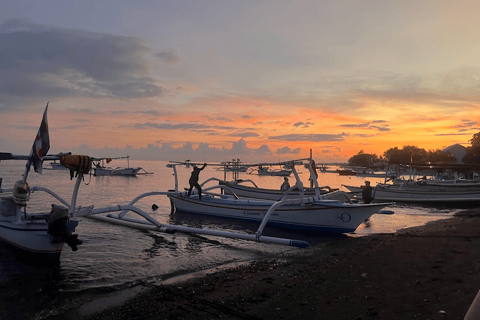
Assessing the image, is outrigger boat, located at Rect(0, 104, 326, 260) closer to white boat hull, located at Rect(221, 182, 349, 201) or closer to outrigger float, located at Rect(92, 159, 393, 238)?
outrigger float, located at Rect(92, 159, 393, 238)

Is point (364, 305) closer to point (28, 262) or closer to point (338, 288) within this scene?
point (338, 288)

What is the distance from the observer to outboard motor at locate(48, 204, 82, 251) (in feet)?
32.8

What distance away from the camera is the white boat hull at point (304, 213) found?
15.4 meters

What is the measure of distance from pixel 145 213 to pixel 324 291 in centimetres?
969

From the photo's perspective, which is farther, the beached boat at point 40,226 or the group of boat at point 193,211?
the group of boat at point 193,211

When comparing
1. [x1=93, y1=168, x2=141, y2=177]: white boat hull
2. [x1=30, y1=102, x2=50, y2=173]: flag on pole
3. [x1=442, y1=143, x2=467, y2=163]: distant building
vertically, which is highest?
[x1=442, y1=143, x2=467, y2=163]: distant building

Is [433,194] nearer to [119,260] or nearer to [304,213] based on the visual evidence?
[304,213]

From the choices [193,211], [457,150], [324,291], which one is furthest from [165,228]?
[457,150]

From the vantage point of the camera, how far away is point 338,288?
25.5ft

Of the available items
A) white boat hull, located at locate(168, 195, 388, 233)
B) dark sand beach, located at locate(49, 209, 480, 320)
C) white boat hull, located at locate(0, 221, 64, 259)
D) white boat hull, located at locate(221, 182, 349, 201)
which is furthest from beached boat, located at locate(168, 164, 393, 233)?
white boat hull, located at locate(0, 221, 64, 259)

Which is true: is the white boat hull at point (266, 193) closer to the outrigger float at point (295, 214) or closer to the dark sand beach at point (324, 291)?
the outrigger float at point (295, 214)

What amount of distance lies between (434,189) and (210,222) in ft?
78.8

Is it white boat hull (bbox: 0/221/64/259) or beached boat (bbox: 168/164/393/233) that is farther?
beached boat (bbox: 168/164/393/233)

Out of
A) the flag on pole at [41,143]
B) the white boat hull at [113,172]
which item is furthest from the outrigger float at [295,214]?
the white boat hull at [113,172]
